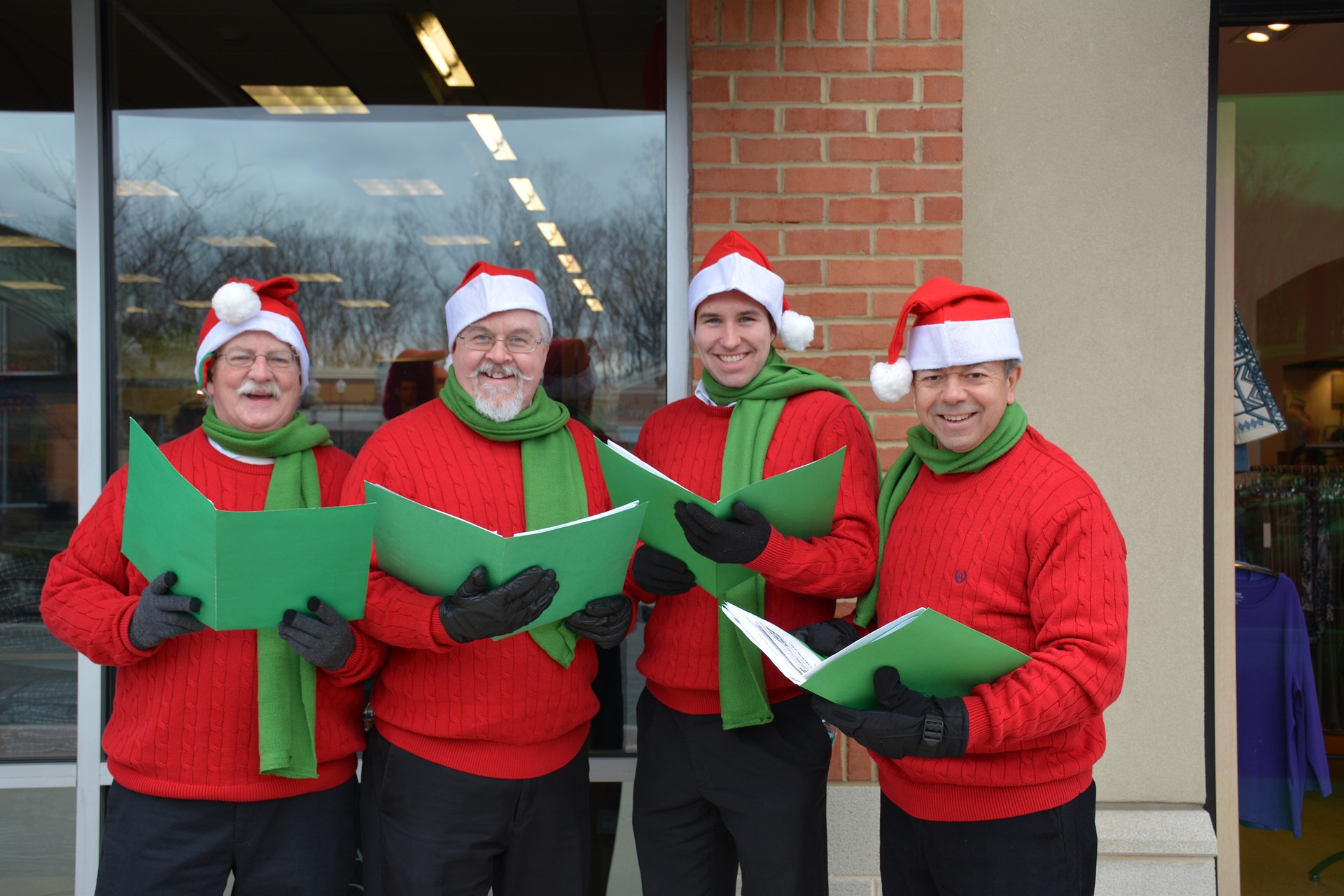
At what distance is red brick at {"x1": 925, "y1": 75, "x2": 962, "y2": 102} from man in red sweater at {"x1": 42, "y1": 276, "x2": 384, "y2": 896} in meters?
2.05

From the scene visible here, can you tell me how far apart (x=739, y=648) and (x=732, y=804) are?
0.38 meters

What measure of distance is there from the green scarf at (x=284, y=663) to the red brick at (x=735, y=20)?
175 centimetres

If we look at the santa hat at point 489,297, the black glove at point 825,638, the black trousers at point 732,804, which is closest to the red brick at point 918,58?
the santa hat at point 489,297

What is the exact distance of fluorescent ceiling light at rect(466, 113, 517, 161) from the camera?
149 inches

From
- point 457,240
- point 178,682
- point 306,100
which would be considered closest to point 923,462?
point 178,682

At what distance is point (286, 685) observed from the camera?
2.11 meters

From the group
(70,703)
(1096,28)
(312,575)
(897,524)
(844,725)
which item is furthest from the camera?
(70,703)

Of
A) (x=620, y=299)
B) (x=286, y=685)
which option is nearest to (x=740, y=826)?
(x=286, y=685)

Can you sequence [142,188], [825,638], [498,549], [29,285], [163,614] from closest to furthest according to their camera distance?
[498,549], [163,614], [825,638], [29,285], [142,188]

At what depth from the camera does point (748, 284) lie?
236cm

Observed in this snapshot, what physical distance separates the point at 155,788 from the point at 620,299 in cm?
223

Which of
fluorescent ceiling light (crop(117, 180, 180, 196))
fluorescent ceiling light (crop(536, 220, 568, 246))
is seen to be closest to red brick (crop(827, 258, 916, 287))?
fluorescent ceiling light (crop(536, 220, 568, 246))

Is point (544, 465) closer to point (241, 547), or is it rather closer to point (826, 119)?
point (241, 547)

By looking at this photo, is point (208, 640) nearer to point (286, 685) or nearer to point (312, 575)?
point (286, 685)
